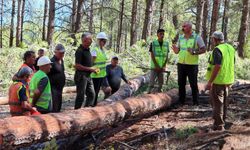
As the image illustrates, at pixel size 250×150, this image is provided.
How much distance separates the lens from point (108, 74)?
29.3 ft

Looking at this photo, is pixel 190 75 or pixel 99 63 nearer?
pixel 99 63

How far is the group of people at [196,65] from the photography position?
6.13 m

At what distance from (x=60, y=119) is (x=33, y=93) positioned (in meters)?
0.73

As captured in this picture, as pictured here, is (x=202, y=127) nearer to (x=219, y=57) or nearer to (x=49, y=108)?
(x=219, y=57)

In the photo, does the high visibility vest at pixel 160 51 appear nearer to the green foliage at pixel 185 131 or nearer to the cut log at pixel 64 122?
the cut log at pixel 64 122

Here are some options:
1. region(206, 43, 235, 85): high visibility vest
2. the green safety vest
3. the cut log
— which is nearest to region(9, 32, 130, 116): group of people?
the green safety vest

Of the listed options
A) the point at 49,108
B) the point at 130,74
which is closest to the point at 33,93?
the point at 49,108

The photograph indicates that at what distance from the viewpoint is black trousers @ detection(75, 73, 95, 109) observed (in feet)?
24.1

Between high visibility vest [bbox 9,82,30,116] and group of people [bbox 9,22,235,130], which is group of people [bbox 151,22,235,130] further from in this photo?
high visibility vest [bbox 9,82,30,116]

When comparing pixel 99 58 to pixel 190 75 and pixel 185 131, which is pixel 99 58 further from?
pixel 185 131

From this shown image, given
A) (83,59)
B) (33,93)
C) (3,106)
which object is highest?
(83,59)

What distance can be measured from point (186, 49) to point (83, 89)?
2559 mm

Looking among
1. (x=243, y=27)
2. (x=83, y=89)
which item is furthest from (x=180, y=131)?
(x=243, y=27)

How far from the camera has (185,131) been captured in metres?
6.28
